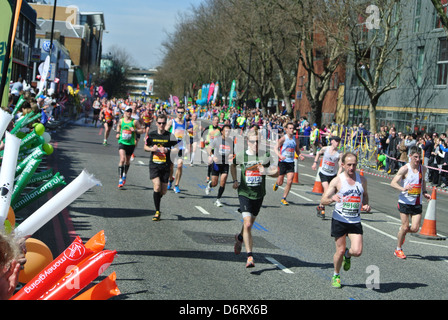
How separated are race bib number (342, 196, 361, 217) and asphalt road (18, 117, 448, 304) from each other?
0.92 metres

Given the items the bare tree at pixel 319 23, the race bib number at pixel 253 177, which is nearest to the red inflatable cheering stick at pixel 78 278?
the race bib number at pixel 253 177

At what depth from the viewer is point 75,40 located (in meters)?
105

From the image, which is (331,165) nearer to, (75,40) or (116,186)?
(116,186)

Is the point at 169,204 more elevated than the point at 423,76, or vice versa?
the point at 423,76

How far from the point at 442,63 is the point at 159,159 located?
2693cm

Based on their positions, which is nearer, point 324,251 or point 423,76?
point 324,251

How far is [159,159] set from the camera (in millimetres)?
12125

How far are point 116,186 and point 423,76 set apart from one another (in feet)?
85.4

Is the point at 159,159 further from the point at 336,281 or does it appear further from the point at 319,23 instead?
the point at 319,23

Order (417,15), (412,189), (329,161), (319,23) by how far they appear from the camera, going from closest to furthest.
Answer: (412,189) → (329,161) → (319,23) → (417,15)

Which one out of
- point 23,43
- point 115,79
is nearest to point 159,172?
point 23,43
